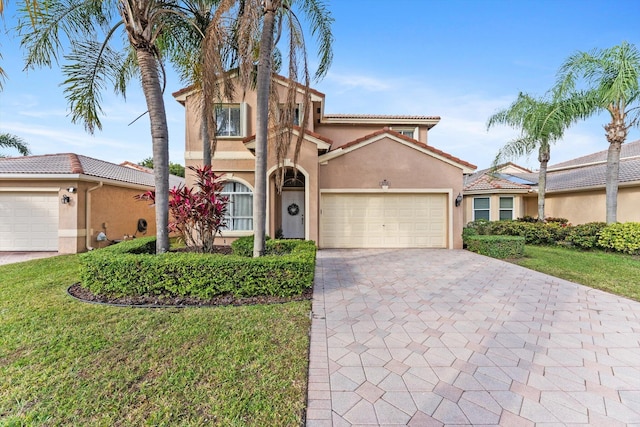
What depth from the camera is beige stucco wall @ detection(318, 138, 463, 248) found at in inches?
448

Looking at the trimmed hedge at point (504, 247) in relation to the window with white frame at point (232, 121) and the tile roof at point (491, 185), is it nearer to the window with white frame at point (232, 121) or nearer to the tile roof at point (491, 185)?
the tile roof at point (491, 185)

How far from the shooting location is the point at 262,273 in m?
5.18

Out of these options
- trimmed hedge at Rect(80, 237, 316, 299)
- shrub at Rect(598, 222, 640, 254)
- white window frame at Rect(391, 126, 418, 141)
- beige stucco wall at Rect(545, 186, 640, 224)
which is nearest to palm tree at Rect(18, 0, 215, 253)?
trimmed hedge at Rect(80, 237, 316, 299)

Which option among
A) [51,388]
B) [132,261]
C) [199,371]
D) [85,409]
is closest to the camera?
[85,409]

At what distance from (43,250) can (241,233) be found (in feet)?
27.3

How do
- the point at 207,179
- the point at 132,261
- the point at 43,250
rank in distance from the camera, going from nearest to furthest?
the point at 132,261
the point at 207,179
the point at 43,250

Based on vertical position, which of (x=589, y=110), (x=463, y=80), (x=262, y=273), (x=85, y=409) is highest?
(x=463, y=80)

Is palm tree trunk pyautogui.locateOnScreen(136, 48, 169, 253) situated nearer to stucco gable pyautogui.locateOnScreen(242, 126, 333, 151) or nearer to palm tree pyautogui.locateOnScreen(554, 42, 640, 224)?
stucco gable pyautogui.locateOnScreen(242, 126, 333, 151)

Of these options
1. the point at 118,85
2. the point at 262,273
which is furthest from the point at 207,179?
the point at 118,85

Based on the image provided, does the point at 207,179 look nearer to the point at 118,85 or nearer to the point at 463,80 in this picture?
the point at 118,85

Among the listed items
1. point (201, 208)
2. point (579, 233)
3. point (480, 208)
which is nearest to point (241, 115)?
point (201, 208)

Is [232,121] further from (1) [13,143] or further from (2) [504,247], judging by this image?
(1) [13,143]

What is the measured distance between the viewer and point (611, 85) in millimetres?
10672

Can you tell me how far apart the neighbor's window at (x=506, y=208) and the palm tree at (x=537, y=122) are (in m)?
2.25
